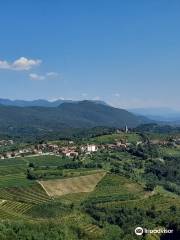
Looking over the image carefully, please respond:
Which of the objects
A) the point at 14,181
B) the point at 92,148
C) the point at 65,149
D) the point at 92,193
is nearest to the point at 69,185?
the point at 92,193

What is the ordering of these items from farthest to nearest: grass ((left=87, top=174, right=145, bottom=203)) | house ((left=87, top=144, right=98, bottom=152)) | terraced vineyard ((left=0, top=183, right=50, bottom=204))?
house ((left=87, top=144, right=98, bottom=152)) < grass ((left=87, top=174, right=145, bottom=203)) < terraced vineyard ((left=0, top=183, right=50, bottom=204))

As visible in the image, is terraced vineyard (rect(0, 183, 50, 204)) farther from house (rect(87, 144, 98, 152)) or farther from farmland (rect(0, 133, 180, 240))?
house (rect(87, 144, 98, 152))

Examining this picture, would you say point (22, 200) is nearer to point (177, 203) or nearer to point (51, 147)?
point (177, 203)

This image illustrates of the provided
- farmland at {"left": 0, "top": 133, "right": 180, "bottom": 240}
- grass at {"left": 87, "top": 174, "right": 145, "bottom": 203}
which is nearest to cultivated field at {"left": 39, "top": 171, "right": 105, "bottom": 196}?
farmland at {"left": 0, "top": 133, "right": 180, "bottom": 240}

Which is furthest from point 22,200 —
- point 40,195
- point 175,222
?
point 175,222

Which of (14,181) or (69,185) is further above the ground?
(14,181)

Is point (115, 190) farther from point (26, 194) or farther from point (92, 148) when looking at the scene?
point (92, 148)

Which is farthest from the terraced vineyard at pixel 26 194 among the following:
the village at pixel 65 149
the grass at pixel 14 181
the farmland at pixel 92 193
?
the village at pixel 65 149

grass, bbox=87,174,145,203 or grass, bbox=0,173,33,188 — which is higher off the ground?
grass, bbox=0,173,33,188

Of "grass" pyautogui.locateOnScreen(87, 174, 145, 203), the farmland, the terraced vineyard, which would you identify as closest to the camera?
the farmland
